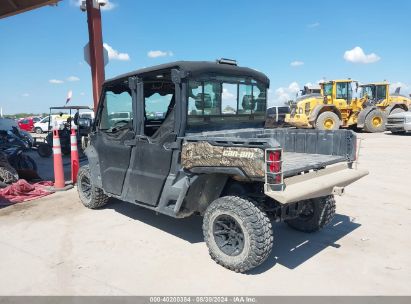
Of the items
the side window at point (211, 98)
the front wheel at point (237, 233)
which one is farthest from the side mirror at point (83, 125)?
the front wheel at point (237, 233)

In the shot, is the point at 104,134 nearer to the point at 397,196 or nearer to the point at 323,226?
the point at 323,226

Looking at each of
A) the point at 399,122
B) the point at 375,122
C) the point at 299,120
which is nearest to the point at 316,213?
the point at 299,120

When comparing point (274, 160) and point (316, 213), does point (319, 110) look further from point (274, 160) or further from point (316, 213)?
point (274, 160)

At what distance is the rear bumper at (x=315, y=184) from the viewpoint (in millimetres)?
3209

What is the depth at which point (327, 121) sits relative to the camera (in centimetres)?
1800

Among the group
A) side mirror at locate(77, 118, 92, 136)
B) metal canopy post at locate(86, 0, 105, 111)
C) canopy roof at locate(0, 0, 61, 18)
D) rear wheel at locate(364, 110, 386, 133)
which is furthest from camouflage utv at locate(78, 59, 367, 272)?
rear wheel at locate(364, 110, 386, 133)

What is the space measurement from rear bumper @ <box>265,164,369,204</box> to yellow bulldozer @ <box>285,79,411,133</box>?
46.5 feet

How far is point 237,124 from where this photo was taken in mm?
4852

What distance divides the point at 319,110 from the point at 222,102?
571 inches

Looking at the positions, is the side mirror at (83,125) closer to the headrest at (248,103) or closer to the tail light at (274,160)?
the headrest at (248,103)

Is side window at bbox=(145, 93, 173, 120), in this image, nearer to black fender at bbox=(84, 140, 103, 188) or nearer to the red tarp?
black fender at bbox=(84, 140, 103, 188)

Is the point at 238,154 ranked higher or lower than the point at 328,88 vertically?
lower

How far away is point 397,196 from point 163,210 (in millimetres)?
4445

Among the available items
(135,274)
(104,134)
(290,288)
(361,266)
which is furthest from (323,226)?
(104,134)
